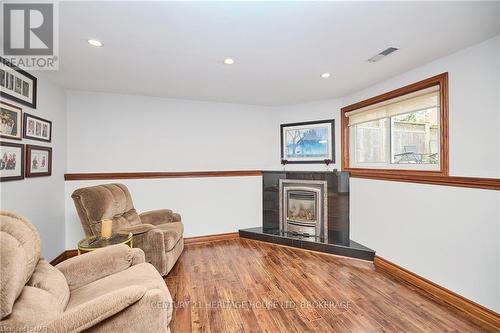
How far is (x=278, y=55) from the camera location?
223 centimetres

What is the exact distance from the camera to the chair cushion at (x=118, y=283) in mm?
1461

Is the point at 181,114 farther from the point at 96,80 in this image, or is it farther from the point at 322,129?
the point at 322,129

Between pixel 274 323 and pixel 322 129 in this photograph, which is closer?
pixel 274 323

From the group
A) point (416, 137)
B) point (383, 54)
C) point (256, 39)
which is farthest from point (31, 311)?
point (416, 137)

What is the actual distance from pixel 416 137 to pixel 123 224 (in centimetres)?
353

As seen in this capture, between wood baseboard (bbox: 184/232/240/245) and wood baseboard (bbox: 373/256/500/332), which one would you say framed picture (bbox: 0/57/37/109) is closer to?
wood baseboard (bbox: 184/232/240/245)

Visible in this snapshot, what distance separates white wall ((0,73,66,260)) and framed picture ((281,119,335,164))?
325cm

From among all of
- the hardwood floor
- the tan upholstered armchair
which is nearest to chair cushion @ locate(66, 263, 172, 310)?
the hardwood floor

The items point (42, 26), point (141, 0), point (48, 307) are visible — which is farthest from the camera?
point (42, 26)

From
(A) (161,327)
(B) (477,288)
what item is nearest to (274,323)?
(A) (161,327)

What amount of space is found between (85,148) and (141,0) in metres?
→ 2.58
